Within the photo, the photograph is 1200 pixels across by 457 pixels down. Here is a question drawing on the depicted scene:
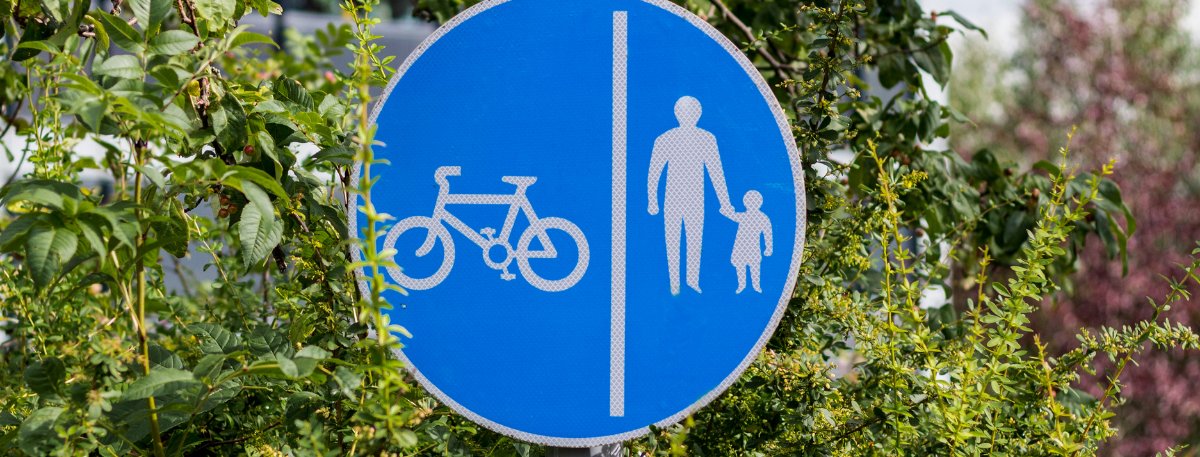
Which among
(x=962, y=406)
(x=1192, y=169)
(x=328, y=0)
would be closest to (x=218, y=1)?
(x=962, y=406)

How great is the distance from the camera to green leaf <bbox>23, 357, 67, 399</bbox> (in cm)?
100

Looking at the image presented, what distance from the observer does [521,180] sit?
119 cm

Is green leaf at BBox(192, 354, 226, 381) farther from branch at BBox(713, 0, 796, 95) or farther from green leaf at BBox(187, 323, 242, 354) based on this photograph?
branch at BBox(713, 0, 796, 95)

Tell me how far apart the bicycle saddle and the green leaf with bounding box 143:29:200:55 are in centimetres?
46

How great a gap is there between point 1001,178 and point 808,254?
0.93m

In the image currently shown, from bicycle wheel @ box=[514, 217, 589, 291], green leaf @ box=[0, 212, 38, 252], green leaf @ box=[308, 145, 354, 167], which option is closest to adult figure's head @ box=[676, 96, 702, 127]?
bicycle wheel @ box=[514, 217, 589, 291]

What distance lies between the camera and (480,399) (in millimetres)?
1176

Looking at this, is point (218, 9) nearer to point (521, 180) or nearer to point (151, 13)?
point (151, 13)

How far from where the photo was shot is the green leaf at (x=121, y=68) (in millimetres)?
956

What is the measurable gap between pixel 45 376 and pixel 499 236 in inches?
24.8

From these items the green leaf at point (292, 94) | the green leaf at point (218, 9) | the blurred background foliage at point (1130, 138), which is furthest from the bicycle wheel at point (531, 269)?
the blurred background foliage at point (1130, 138)

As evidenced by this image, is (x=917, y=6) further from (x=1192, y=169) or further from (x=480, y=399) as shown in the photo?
(x=1192, y=169)

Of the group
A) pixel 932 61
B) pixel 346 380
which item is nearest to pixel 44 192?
pixel 346 380

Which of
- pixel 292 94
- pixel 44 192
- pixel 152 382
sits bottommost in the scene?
pixel 152 382
